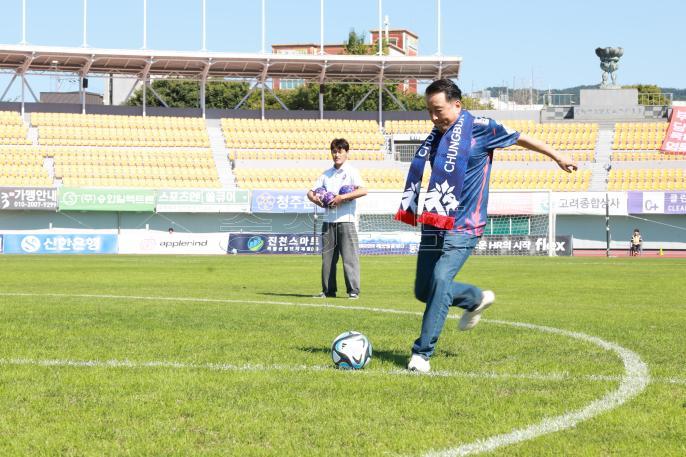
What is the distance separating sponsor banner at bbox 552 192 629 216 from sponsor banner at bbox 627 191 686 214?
48 cm

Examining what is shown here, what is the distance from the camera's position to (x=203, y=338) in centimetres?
842

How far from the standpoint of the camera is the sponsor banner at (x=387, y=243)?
40406 mm

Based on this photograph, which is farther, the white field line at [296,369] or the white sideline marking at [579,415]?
the white field line at [296,369]

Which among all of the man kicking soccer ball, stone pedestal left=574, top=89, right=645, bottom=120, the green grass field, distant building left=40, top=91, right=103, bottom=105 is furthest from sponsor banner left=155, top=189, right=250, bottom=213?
the man kicking soccer ball

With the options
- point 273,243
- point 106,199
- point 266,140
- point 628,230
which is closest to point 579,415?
point 273,243

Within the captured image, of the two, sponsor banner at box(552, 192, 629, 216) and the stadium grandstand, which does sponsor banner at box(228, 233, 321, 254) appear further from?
sponsor banner at box(552, 192, 629, 216)

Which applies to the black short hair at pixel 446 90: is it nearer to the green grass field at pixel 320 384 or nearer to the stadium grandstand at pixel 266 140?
the green grass field at pixel 320 384

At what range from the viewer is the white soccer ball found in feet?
22.0

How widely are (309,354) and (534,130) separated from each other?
157 ft

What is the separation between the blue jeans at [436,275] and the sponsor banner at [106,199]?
37573 mm

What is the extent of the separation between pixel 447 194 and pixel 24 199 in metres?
38.5

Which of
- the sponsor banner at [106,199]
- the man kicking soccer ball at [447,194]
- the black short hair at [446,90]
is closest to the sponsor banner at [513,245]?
the sponsor banner at [106,199]

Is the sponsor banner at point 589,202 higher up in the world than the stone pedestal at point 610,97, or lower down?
lower down

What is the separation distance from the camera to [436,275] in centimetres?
707
